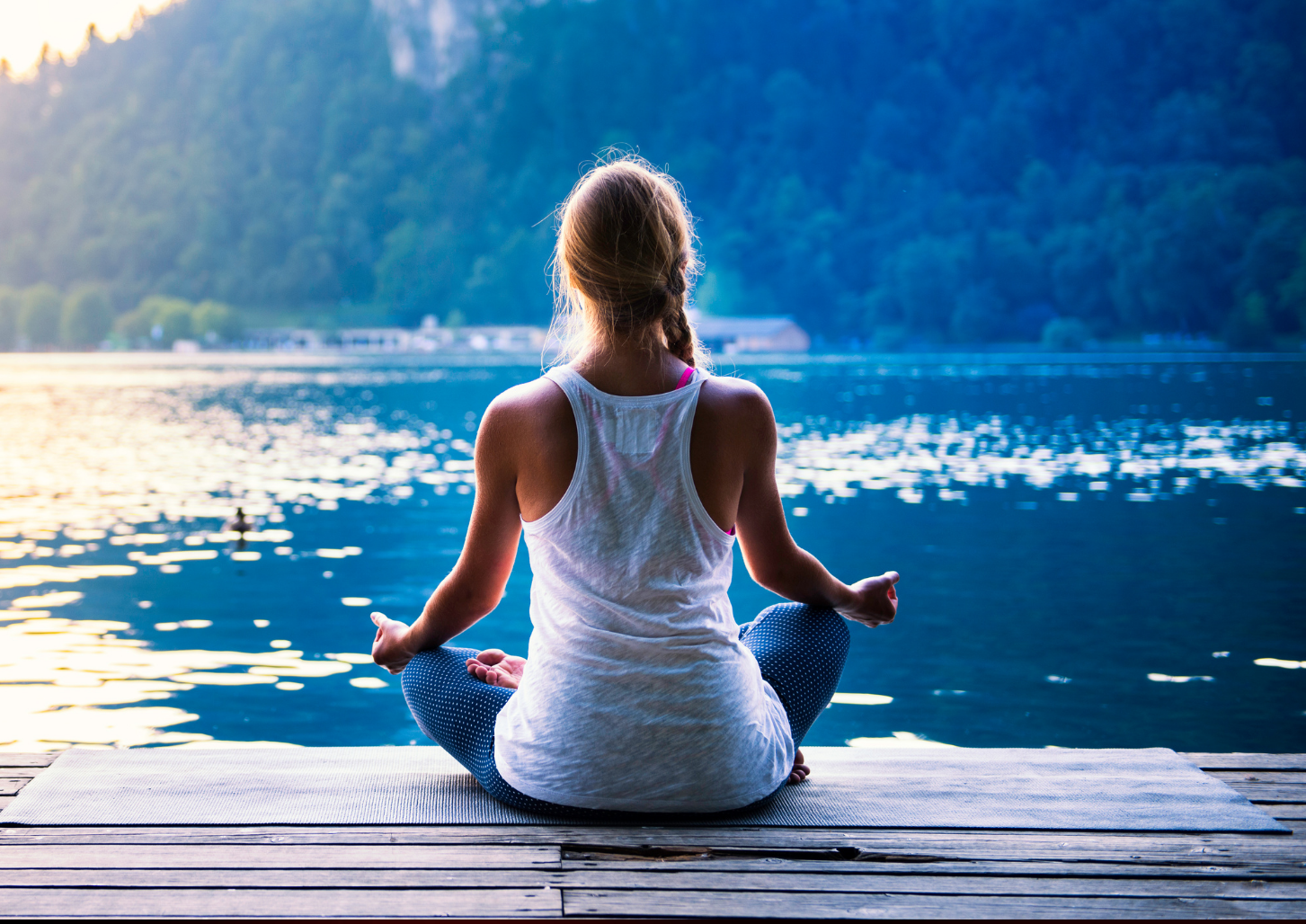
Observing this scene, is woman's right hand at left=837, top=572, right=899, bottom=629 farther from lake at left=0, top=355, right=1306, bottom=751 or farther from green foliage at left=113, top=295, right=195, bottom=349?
green foliage at left=113, top=295, right=195, bottom=349

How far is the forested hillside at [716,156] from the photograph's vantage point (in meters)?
69.4

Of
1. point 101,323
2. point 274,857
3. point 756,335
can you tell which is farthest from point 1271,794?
point 101,323

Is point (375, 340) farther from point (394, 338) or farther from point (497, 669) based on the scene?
point (497, 669)

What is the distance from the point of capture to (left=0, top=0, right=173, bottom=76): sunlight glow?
97.4 metres

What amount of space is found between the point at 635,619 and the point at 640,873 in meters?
0.32

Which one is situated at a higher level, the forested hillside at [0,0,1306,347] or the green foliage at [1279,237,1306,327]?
the forested hillside at [0,0,1306,347]

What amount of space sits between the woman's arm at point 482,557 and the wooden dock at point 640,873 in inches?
12.0

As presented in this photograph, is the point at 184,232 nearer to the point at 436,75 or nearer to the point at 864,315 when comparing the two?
the point at 436,75

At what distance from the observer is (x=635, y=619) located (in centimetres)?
165

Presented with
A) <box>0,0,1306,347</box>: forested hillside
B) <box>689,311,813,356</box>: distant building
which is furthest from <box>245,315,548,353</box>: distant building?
<box>689,311,813,356</box>: distant building

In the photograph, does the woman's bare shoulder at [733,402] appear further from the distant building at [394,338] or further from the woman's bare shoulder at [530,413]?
the distant building at [394,338]

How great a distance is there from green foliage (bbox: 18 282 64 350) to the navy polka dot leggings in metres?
88.4

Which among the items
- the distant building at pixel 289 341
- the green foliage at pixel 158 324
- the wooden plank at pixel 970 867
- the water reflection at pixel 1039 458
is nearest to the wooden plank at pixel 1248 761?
the wooden plank at pixel 970 867

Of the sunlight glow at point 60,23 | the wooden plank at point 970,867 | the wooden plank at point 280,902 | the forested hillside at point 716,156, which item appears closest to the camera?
the wooden plank at point 280,902
